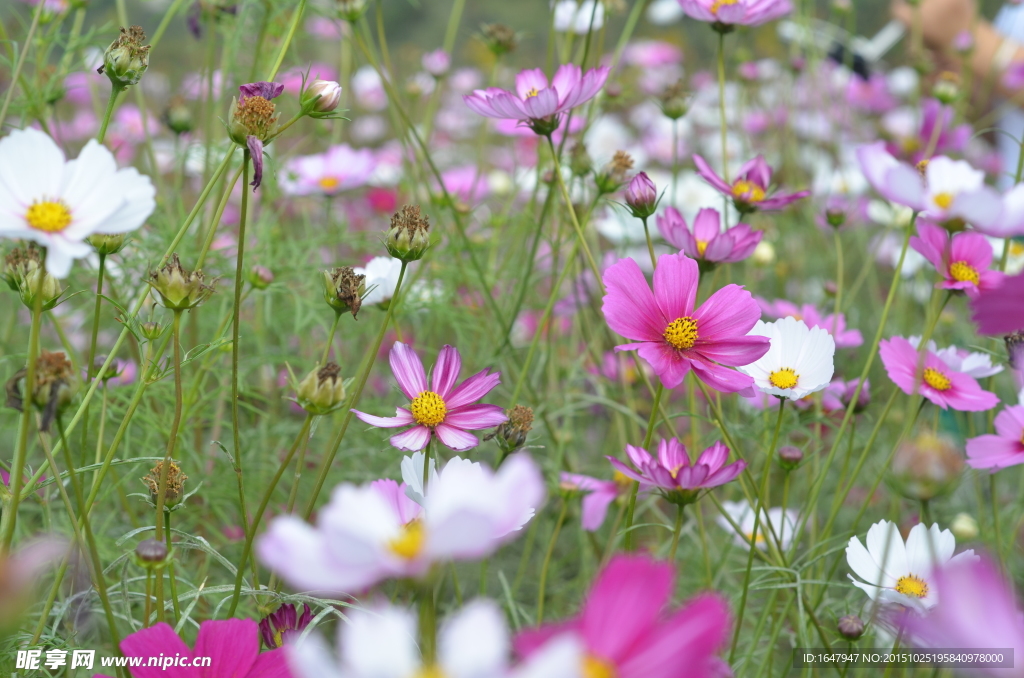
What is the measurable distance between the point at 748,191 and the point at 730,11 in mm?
155

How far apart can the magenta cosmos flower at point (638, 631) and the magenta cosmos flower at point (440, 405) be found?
222mm

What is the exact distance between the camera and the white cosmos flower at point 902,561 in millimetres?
489

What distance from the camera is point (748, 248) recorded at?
1.95 ft

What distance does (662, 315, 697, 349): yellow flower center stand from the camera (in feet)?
1.69

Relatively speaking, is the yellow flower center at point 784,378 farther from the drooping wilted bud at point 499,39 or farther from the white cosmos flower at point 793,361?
the drooping wilted bud at point 499,39

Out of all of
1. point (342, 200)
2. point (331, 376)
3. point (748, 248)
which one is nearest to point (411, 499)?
point (331, 376)

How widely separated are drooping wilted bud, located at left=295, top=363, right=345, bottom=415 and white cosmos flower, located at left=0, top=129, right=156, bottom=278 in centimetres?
11

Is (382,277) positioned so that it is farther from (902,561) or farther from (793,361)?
(902,561)

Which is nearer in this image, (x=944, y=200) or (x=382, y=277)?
(x=944, y=200)

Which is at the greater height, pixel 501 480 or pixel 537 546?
pixel 537 546

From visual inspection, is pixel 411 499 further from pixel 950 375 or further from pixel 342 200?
pixel 342 200

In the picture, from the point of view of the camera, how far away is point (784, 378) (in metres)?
0.55

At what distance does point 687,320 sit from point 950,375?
0.23 metres

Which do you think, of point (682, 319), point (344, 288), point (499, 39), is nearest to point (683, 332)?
point (682, 319)
